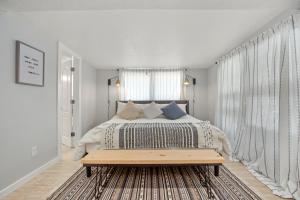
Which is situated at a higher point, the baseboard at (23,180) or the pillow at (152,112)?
the pillow at (152,112)

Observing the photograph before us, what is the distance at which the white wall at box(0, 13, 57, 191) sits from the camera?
2.00 m

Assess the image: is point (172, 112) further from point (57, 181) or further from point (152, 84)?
point (57, 181)

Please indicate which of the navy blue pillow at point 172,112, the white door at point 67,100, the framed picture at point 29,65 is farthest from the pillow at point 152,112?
the framed picture at point 29,65

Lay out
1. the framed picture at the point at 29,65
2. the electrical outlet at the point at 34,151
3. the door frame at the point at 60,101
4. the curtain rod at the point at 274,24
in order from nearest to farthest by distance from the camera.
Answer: the curtain rod at the point at 274,24
the framed picture at the point at 29,65
the electrical outlet at the point at 34,151
the door frame at the point at 60,101

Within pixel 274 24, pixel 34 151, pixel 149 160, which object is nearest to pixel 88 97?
pixel 34 151

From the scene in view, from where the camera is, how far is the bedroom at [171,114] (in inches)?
77.6

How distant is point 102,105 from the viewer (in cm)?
543

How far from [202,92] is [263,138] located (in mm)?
3040

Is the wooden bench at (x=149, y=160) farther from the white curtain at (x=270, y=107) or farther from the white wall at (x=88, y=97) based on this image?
the white wall at (x=88, y=97)

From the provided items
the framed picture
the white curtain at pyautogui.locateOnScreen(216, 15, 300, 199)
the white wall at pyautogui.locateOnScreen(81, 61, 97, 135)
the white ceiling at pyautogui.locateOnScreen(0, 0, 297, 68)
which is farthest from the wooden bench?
the white wall at pyautogui.locateOnScreen(81, 61, 97, 135)

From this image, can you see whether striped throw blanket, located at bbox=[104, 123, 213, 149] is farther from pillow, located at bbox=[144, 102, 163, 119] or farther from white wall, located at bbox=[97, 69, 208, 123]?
white wall, located at bbox=[97, 69, 208, 123]

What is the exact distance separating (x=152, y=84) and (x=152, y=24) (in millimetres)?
2956

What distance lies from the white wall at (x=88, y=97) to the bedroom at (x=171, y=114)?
34 cm

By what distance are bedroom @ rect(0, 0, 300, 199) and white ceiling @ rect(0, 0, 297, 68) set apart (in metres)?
0.01
